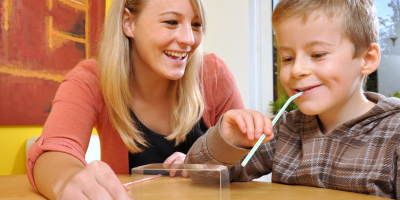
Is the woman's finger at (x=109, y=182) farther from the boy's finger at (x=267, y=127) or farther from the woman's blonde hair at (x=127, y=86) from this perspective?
the woman's blonde hair at (x=127, y=86)

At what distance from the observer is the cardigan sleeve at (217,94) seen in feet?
4.07

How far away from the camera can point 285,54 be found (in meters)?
0.86

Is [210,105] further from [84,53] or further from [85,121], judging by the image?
[84,53]

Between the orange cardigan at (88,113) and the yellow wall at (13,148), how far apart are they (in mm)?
1073

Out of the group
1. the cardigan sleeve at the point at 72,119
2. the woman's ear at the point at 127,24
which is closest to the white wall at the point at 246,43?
the woman's ear at the point at 127,24

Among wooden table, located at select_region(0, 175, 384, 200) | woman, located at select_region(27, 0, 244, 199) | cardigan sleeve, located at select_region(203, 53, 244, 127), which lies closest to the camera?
wooden table, located at select_region(0, 175, 384, 200)

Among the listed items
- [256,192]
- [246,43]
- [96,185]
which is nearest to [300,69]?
[256,192]

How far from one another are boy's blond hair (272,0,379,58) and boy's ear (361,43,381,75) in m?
0.01

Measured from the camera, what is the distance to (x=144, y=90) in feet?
3.94

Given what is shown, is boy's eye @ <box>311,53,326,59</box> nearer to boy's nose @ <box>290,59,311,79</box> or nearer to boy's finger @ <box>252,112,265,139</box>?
boy's nose @ <box>290,59,311,79</box>

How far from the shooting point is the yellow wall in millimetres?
1921

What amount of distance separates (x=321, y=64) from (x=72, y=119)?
2.13 feet

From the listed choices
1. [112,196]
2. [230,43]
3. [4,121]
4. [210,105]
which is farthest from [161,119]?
[230,43]

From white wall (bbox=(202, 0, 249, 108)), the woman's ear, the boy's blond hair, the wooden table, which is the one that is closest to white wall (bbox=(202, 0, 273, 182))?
white wall (bbox=(202, 0, 249, 108))
